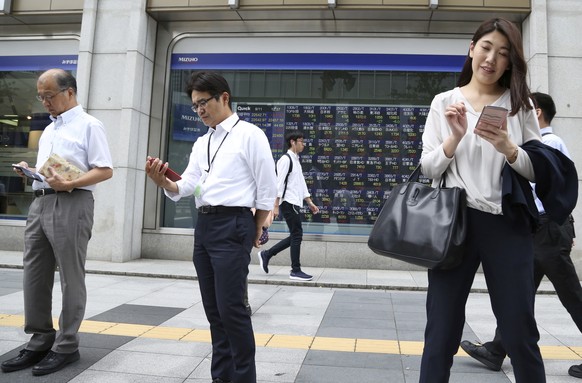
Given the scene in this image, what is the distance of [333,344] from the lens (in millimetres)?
3951

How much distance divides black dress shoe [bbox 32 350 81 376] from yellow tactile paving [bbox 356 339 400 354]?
2111mm

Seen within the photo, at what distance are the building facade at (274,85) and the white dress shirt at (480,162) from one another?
6580mm

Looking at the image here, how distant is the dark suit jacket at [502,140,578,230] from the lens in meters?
1.96

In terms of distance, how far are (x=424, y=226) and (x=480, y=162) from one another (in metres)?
0.38

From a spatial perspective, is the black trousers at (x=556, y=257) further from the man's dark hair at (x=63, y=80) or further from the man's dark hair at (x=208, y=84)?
the man's dark hair at (x=63, y=80)

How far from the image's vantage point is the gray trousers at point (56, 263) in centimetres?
328

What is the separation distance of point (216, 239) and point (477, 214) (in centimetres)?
139

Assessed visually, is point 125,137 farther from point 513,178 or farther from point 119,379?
point 513,178

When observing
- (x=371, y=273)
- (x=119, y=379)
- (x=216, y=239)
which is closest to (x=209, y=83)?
(x=216, y=239)

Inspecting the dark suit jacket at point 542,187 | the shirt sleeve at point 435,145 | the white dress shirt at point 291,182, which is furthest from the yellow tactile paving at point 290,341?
the white dress shirt at point 291,182

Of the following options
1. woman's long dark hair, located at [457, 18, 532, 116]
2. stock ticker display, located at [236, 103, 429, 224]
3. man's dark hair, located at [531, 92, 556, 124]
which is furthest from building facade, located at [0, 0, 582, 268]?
woman's long dark hair, located at [457, 18, 532, 116]

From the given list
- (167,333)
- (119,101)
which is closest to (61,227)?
(167,333)

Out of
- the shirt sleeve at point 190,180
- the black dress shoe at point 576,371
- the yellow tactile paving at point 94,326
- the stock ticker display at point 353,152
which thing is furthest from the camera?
the stock ticker display at point 353,152

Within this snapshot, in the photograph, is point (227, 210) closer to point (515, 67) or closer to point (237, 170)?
point (237, 170)
